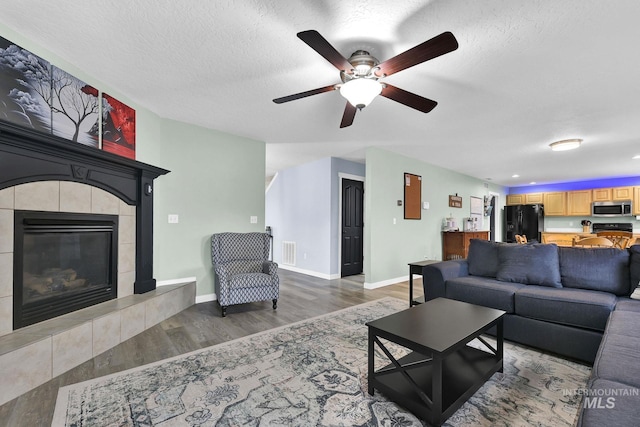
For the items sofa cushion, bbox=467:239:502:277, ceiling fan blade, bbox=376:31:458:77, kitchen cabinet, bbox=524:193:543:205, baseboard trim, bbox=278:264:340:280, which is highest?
ceiling fan blade, bbox=376:31:458:77

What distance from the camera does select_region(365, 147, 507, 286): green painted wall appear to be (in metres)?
4.73

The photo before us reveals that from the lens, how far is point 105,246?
9.18 ft

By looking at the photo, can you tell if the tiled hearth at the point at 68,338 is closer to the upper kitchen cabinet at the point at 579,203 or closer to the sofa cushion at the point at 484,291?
the sofa cushion at the point at 484,291

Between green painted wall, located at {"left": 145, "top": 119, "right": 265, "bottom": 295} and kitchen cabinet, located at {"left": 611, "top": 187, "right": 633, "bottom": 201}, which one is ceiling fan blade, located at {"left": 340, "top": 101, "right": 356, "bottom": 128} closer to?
green painted wall, located at {"left": 145, "top": 119, "right": 265, "bottom": 295}

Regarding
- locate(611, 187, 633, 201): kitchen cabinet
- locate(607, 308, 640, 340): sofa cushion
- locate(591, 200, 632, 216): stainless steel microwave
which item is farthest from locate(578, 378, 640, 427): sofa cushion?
locate(611, 187, 633, 201): kitchen cabinet

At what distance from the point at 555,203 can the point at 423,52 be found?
8.91m

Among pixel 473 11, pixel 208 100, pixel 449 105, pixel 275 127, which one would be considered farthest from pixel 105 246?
pixel 449 105

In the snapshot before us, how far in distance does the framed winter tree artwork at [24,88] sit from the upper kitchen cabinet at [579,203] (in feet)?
34.7

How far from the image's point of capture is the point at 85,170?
2.51 meters

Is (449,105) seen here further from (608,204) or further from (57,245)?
(608,204)

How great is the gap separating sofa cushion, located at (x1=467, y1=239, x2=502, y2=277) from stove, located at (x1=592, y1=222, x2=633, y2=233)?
6.73 metres

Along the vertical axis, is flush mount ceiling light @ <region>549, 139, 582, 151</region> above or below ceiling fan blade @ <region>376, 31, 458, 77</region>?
above

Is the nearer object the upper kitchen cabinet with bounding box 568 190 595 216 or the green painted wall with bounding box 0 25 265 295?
the green painted wall with bounding box 0 25 265 295

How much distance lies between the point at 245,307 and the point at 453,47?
334 centimetres
